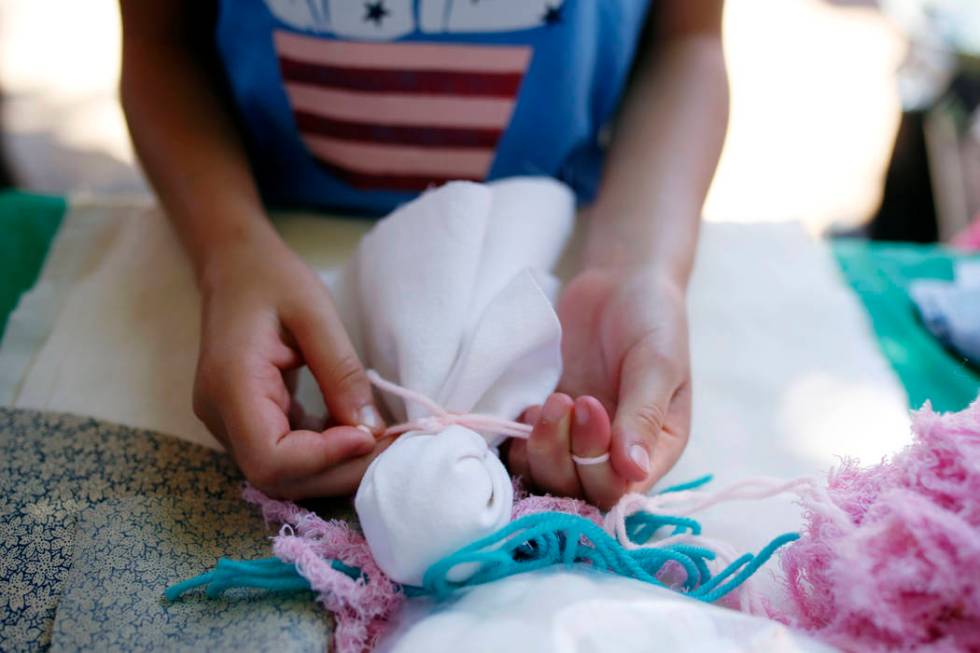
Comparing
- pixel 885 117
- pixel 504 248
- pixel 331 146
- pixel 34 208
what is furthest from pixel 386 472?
pixel 885 117

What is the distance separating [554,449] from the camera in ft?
1.65

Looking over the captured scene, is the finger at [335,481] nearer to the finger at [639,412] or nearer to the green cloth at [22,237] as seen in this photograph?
the finger at [639,412]

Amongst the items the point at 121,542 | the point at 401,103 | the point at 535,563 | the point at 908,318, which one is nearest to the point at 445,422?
the point at 535,563

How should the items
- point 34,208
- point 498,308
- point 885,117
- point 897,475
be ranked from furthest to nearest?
1. point 885,117
2. point 34,208
3. point 498,308
4. point 897,475

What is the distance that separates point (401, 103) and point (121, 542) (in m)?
0.43

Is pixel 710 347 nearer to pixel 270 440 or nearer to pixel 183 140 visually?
pixel 270 440

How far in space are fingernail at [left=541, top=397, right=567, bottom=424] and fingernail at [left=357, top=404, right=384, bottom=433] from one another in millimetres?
119

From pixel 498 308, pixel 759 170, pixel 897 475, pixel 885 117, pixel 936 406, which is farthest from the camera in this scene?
pixel 885 117

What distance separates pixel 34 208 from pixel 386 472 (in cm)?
58

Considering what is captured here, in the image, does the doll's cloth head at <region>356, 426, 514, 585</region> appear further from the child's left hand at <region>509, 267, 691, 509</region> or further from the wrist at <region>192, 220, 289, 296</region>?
the wrist at <region>192, 220, 289, 296</region>

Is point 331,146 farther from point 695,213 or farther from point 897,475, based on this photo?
point 897,475

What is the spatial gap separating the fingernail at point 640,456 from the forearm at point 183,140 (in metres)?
0.38

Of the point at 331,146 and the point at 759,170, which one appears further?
the point at 759,170

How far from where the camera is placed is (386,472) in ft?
1.44
